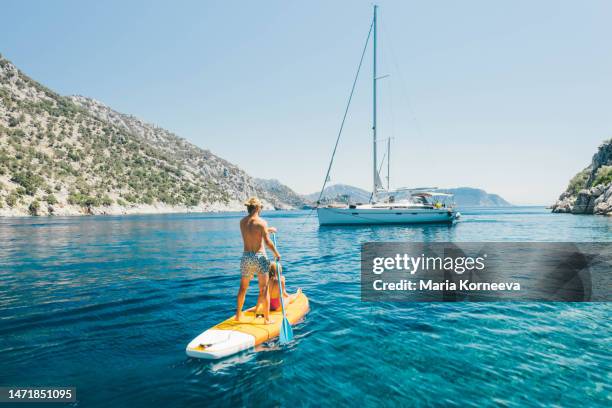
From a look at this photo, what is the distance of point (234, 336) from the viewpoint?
6.08 metres

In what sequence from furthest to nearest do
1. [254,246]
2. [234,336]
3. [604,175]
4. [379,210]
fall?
[604,175], [379,210], [254,246], [234,336]

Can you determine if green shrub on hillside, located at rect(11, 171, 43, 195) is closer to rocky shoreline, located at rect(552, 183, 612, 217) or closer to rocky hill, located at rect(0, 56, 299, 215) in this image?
rocky hill, located at rect(0, 56, 299, 215)

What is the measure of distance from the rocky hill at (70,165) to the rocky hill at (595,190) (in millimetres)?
119700

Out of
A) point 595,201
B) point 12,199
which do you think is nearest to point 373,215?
point 595,201

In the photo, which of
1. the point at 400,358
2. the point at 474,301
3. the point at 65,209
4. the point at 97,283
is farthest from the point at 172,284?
the point at 65,209

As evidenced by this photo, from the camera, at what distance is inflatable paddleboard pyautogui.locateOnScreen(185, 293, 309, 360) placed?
18.6ft

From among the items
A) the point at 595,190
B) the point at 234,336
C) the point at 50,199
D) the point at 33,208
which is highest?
the point at 595,190

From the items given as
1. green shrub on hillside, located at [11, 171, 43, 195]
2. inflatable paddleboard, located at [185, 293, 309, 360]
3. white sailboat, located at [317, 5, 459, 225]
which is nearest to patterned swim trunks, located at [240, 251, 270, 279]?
inflatable paddleboard, located at [185, 293, 309, 360]

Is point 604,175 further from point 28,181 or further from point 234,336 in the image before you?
point 28,181

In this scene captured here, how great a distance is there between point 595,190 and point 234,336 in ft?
274

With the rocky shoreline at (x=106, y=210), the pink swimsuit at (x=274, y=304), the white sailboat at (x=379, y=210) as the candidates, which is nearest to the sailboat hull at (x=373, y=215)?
the white sailboat at (x=379, y=210)

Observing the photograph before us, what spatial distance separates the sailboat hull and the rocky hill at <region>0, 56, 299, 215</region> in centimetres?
7611

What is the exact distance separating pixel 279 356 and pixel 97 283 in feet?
31.8

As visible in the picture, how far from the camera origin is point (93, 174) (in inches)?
3976
